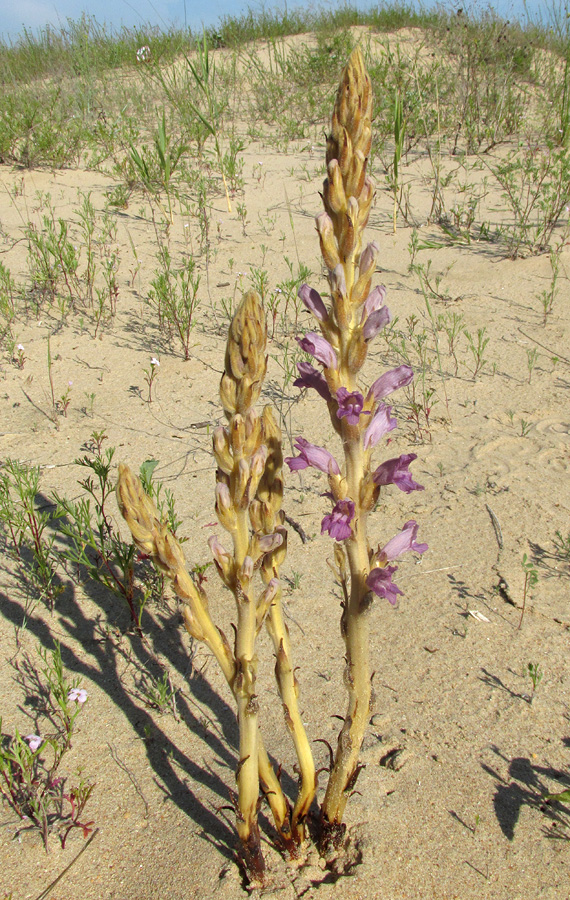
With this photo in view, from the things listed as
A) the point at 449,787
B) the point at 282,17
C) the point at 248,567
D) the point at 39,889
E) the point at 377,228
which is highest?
the point at 282,17

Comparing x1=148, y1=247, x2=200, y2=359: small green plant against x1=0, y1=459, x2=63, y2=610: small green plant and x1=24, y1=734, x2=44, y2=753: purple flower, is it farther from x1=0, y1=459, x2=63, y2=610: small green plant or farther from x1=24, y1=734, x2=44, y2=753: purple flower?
x1=24, y1=734, x2=44, y2=753: purple flower

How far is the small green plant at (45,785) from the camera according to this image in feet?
7.04

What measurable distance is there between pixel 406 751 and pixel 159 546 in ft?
4.74

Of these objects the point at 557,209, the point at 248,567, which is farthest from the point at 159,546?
the point at 557,209

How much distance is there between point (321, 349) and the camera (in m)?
1.61

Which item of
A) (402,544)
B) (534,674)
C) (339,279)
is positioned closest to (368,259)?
(339,279)

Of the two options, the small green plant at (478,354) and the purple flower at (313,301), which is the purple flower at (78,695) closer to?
the purple flower at (313,301)

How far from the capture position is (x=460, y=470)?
3965mm

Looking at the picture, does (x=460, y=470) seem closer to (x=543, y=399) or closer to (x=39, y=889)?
(x=543, y=399)

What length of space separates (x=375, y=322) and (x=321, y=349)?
0.15m

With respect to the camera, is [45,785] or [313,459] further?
[45,785]

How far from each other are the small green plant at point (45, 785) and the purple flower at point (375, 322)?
5.21 feet

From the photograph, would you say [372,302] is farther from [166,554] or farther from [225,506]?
[166,554]

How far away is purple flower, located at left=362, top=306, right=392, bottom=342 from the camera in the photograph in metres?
1.58
